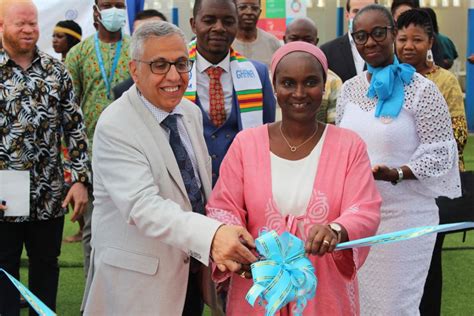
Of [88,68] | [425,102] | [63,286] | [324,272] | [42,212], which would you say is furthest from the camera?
[63,286]

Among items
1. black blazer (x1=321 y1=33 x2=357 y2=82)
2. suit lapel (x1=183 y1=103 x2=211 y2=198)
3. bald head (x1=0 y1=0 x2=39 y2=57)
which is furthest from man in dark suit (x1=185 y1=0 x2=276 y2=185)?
black blazer (x1=321 y1=33 x2=357 y2=82)

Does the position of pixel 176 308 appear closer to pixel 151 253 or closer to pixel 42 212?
pixel 151 253

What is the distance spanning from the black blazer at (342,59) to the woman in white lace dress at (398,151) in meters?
2.17

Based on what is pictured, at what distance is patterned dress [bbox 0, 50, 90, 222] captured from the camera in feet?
17.5

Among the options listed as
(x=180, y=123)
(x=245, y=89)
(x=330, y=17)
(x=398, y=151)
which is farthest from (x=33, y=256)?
(x=330, y=17)

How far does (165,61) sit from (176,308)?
42.4 inches

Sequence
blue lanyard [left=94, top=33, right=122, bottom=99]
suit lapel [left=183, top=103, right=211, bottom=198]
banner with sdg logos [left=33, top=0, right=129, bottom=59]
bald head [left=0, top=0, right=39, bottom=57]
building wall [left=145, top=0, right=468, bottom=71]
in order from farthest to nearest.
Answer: building wall [left=145, top=0, right=468, bottom=71] → banner with sdg logos [left=33, top=0, right=129, bottom=59] → blue lanyard [left=94, top=33, right=122, bottom=99] → bald head [left=0, top=0, right=39, bottom=57] → suit lapel [left=183, top=103, right=211, bottom=198]

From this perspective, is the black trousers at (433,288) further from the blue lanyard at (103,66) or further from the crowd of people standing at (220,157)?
the blue lanyard at (103,66)

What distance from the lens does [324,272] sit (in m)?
3.69

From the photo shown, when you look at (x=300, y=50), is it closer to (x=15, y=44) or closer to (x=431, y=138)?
(x=431, y=138)

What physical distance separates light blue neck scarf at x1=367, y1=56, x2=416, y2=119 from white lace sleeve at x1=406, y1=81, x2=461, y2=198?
81 millimetres

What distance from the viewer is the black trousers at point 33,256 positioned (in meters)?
5.50

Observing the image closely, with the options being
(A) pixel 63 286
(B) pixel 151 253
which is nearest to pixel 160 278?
(B) pixel 151 253

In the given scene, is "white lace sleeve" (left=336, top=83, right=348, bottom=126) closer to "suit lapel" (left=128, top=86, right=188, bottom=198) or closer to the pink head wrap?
the pink head wrap
